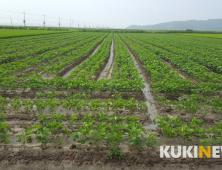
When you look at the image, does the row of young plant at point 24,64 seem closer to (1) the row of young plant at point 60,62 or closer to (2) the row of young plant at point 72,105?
(1) the row of young plant at point 60,62

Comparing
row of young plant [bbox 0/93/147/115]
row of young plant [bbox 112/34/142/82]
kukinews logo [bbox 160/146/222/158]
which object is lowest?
kukinews logo [bbox 160/146/222/158]

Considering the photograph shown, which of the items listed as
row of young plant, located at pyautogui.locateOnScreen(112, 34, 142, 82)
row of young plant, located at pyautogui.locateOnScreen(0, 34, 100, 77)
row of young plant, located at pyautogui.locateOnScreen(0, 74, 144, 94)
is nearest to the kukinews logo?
row of young plant, located at pyautogui.locateOnScreen(0, 74, 144, 94)

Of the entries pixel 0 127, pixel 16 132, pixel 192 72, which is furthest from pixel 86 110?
pixel 192 72

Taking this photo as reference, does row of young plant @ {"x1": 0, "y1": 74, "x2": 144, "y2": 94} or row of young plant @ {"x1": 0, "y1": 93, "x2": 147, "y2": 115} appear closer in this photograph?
row of young plant @ {"x1": 0, "y1": 93, "x2": 147, "y2": 115}

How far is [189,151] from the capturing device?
13.9 feet

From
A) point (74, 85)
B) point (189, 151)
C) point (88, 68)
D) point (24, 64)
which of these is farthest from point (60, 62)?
point (189, 151)

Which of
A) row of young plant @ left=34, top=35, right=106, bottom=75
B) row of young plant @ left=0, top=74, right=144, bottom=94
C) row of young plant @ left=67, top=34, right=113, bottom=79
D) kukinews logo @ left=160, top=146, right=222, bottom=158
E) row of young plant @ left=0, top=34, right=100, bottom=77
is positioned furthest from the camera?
row of young plant @ left=34, top=35, right=106, bottom=75

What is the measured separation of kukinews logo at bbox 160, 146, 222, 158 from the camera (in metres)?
4.07

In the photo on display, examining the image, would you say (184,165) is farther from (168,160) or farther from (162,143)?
(162,143)

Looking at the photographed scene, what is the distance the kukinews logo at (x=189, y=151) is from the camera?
4.07 m

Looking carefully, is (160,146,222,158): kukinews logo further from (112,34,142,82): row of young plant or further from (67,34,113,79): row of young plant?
(67,34,113,79): row of young plant

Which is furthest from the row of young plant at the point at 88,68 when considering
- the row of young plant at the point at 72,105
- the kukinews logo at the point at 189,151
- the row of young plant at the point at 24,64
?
the kukinews logo at the point at 189,151

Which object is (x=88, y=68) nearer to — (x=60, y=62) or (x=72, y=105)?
(x=60, y=62)

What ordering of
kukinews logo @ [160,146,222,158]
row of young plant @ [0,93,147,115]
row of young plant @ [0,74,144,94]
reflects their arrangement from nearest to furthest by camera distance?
1. kukinews logo @ [160,146,222,158]
2. row of young plant @ [0,93,147,115]
3. row of young plant @ [0,74,144,94]
